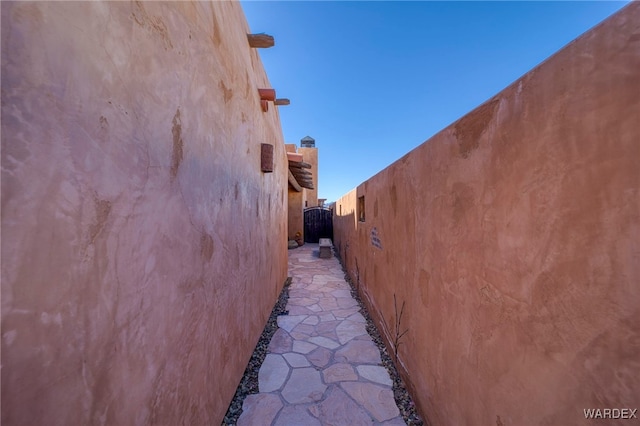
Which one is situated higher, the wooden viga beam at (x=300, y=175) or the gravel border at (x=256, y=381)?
the wooden viga beam at (x=300, y=175)

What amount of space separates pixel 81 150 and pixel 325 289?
522cm

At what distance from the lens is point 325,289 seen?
18.0 feet

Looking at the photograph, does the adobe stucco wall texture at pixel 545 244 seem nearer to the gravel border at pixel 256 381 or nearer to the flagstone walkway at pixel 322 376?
the gravel border at pixel 256 381

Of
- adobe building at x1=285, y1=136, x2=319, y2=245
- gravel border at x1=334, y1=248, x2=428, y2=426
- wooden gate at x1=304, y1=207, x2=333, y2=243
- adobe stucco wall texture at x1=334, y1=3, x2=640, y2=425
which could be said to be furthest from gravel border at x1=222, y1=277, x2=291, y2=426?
wooden gate at x1=304, y1=207, x2=333, y2=243

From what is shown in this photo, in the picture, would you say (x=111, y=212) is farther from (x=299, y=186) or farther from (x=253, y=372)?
(x=299, y=186)

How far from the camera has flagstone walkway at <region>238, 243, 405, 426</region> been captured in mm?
2088

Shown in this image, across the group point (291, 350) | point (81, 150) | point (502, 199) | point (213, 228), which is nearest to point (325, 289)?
point (291, 350)

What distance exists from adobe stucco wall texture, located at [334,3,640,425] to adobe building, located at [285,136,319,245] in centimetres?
559

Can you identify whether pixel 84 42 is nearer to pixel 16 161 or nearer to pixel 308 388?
pixel 16 161

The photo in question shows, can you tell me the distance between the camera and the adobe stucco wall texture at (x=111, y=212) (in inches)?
23.2

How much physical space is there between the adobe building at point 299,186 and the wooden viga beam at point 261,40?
3.88 meters

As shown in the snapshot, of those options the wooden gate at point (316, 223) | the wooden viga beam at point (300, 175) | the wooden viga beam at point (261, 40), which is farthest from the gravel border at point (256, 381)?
the wooden gate at point (316, 223)

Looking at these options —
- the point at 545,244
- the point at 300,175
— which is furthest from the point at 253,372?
the point at 300,175

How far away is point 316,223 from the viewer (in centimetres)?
1320
